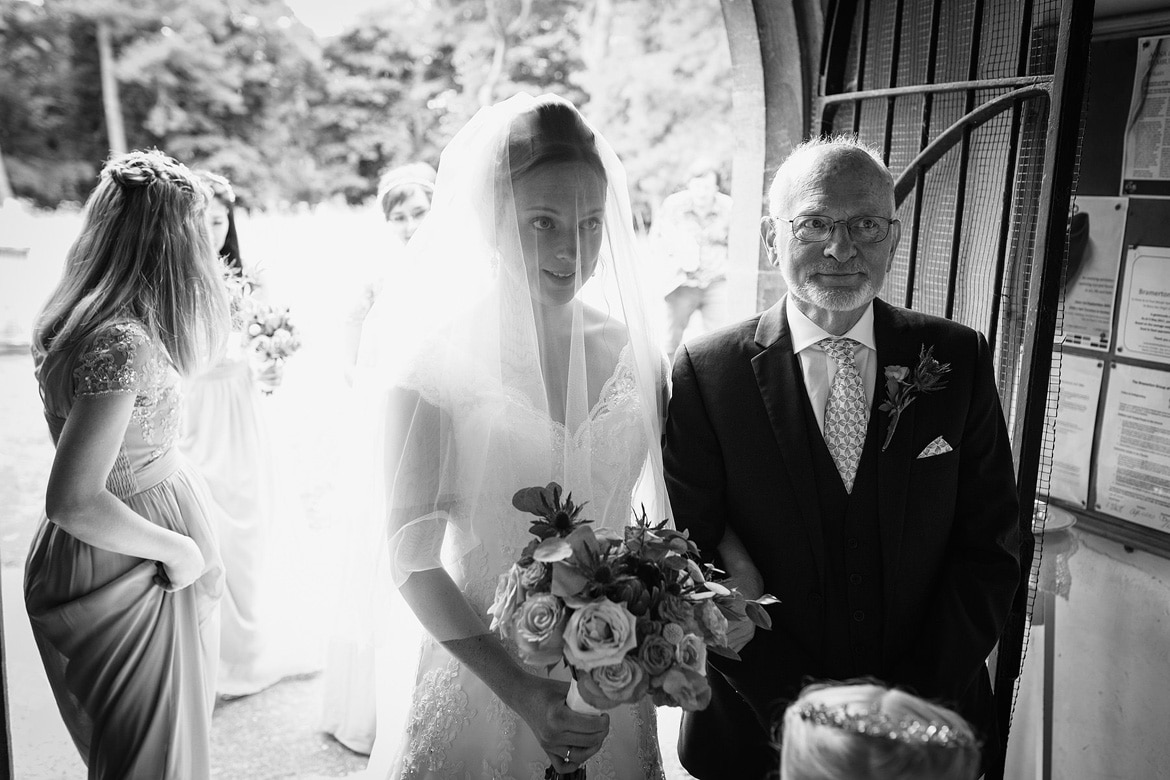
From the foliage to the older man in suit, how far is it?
10267 millimetres

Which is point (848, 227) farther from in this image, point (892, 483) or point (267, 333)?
point (267, 333)

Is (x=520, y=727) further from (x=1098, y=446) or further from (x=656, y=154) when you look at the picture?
(x=656, y=154)

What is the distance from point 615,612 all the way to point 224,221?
3.52m

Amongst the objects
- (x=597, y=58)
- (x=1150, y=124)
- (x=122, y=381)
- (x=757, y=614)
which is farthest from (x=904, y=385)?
(x=597, y=58)

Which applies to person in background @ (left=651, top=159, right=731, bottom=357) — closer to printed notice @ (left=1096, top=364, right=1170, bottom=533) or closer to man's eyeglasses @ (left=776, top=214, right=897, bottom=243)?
printed notice @ (left=1096, top=364, right=1170, bottom=533)

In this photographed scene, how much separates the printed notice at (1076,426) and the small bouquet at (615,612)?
91.9 inches

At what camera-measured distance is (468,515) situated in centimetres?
191

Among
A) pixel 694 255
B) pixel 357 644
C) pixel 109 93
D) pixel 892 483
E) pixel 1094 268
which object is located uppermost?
pixel 109 93

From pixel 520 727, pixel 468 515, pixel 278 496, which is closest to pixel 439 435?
pixel 468 515

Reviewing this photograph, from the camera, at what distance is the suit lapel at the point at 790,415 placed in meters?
2.01

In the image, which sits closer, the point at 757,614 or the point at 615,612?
the point at 615,612

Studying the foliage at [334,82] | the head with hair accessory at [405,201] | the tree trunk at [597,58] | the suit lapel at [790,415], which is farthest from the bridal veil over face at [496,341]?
the tree trunk at [597,58]

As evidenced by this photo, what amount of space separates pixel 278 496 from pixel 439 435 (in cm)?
297

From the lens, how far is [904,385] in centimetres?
201
